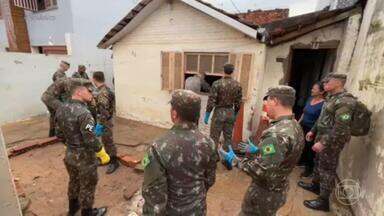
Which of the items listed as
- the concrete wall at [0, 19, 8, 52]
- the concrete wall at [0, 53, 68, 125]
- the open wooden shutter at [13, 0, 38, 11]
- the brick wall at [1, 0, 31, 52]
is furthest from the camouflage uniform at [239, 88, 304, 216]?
the concrete wall at [0, 19, 8, 52]

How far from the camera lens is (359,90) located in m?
3.59

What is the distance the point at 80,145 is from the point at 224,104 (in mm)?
2704

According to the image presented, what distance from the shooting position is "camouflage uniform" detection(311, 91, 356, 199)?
9.32ft

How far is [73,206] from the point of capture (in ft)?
10.2

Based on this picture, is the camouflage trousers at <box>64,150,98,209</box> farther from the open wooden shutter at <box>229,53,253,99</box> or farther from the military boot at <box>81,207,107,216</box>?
the open wooden shutter at <box>229,53,253,99</box>

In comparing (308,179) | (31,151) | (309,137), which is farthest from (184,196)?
(31,151)

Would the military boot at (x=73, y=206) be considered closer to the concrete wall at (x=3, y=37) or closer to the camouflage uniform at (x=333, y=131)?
the camouflage uniform at (x=333, y=131)

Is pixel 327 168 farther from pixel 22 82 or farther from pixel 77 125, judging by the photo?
pixel 22 82

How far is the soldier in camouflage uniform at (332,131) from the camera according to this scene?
2850 millimetres

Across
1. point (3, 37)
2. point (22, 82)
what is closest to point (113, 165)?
point (22, 82)

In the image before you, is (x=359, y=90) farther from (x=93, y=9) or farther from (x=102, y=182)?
(x=93, y=9)

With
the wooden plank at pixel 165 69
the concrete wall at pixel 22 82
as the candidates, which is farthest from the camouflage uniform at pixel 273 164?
the concrete wall at pixel 22 82

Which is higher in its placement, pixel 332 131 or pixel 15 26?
pixel 15 26

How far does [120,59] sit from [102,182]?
4.61 metres
